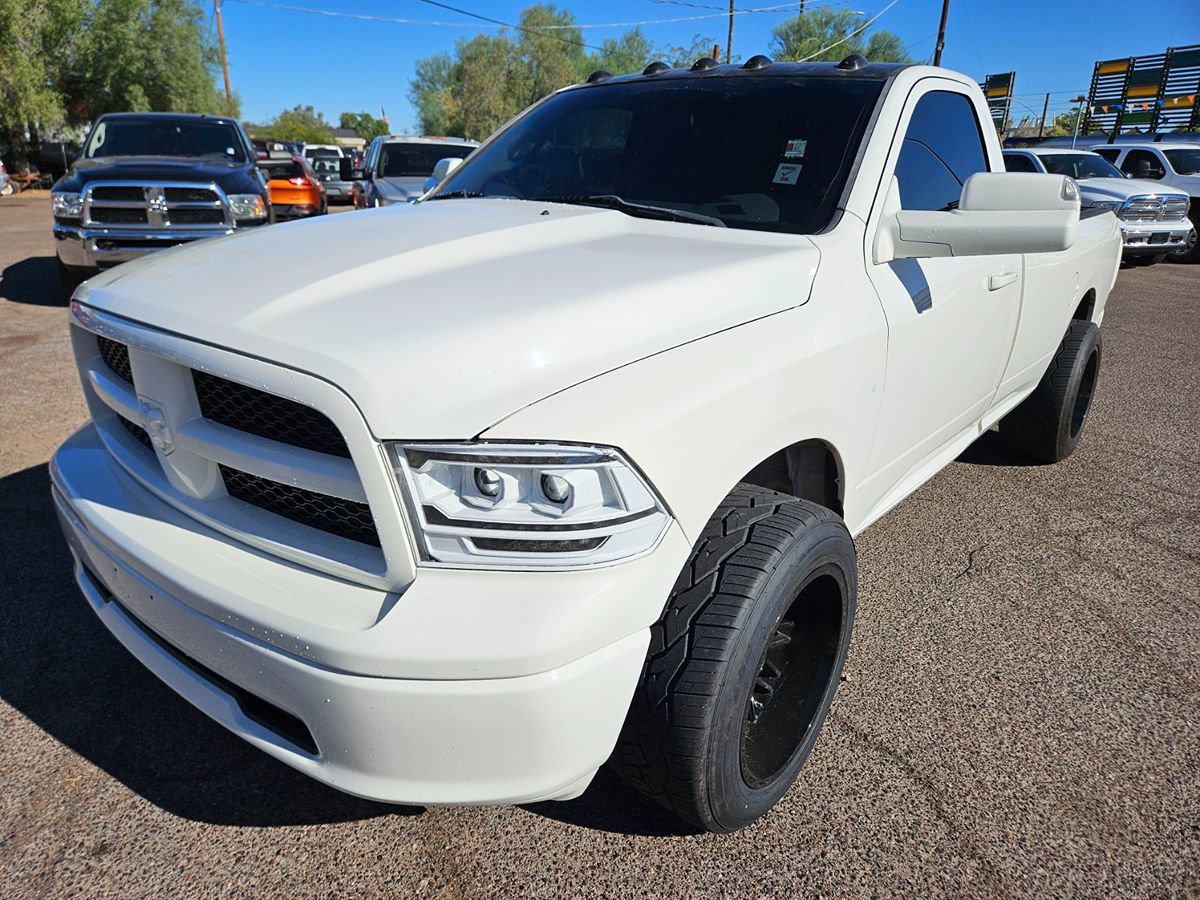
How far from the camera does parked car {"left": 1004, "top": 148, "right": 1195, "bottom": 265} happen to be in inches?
475

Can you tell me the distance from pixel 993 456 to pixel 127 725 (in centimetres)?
414

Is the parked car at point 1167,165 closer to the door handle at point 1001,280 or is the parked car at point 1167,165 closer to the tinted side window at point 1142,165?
the tinted side window at point 1142,165

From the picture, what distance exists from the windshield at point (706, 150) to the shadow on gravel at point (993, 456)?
8.22ft

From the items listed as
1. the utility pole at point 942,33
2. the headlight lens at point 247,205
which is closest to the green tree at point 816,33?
the utility pole at point 942,33

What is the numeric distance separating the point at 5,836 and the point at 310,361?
140 cm

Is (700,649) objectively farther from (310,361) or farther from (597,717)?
(310,361)

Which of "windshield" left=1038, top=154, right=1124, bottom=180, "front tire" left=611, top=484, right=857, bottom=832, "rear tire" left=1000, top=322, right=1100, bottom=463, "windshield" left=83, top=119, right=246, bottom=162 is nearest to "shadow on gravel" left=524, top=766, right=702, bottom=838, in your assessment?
"front tire" left=611, top=484, right=857, bottom=832

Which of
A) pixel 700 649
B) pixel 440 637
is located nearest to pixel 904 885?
pixel 700 649

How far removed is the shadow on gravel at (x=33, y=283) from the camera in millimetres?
8320

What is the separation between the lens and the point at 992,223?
2.11 metres

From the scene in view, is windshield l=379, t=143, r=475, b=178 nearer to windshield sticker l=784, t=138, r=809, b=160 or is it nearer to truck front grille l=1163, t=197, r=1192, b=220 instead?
windshield sticker l=784, t=138, r=809, b=160

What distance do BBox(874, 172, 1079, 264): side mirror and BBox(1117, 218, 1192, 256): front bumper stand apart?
12.3m

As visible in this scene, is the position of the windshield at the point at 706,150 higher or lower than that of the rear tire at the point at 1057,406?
higher

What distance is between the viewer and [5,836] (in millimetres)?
1879
